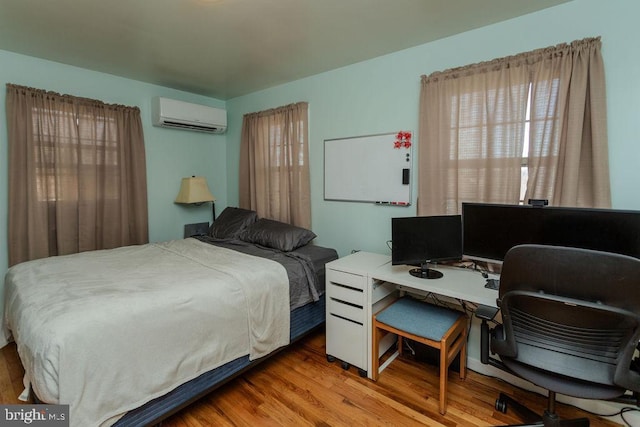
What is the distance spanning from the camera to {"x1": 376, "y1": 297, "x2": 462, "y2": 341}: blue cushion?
1771mm

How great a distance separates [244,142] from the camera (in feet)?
11.8

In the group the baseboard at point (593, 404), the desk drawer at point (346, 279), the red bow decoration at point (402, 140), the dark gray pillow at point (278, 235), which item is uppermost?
the red bow decoration at point (402, 140)

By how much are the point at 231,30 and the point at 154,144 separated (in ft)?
5.99

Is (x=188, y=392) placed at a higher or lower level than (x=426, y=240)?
lower

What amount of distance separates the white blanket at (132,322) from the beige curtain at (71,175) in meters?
0.61

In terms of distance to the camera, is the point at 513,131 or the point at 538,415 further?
the point at 513,131

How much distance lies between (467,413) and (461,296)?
713 millimetres

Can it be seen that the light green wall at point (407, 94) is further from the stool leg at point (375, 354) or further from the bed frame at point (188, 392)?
the bed frame at point (188, 392)

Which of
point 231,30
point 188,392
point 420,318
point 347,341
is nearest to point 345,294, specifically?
point 347,341

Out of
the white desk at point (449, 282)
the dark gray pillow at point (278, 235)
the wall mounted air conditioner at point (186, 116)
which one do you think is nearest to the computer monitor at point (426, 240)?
the white desk at point (449, 282)

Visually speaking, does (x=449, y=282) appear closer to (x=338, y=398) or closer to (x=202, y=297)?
(x=338, y=398)

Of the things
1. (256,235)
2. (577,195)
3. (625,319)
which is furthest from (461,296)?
(256,235)

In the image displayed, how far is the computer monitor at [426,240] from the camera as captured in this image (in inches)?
78.2

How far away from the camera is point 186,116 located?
3.33 metres
